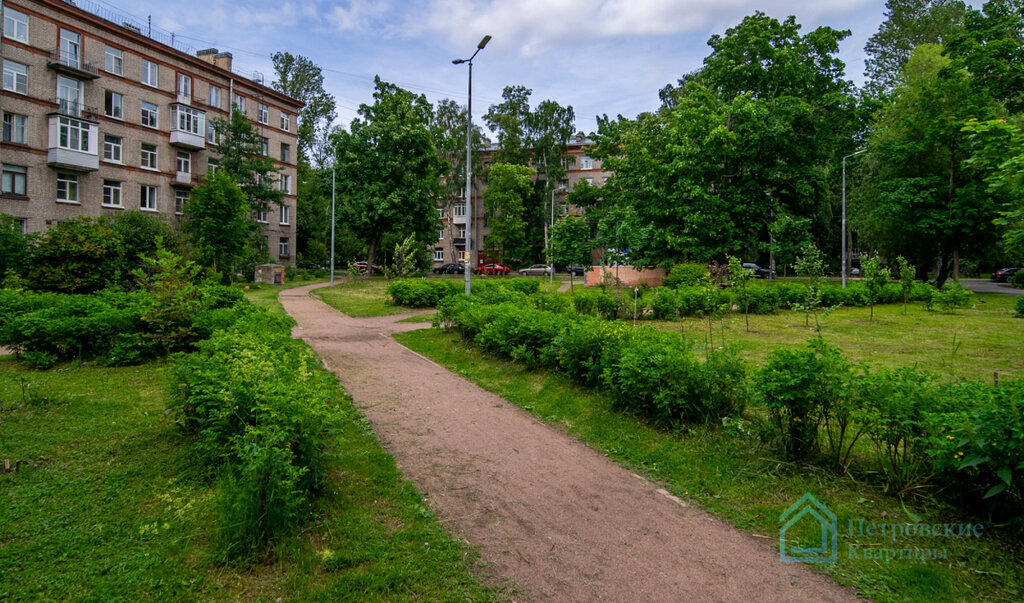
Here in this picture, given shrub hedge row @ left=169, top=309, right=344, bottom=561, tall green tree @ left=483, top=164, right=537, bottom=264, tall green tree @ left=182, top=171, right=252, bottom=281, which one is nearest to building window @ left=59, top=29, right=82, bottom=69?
tall green tree @ left=182, top=171, right=252, bottom=281

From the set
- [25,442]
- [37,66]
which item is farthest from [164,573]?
[37,66]

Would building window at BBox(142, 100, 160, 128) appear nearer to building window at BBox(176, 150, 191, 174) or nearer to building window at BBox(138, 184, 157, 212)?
building window at BBox(176, 150, 191, 174)

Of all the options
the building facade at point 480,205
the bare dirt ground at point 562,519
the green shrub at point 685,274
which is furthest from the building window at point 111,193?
the bare dirt ground at point 562,519

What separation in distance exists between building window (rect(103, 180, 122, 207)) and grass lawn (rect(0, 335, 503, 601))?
3404cm

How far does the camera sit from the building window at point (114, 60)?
33.0 metres

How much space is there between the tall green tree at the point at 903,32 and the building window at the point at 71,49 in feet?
175

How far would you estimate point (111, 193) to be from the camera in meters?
33.5

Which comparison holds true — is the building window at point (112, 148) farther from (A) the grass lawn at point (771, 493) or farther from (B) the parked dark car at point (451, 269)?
(A) the grass lawn at point (771, 493)

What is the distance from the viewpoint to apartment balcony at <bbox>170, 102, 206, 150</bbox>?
36469 mm

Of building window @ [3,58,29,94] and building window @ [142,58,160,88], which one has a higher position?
building window @ [142,58,160,88]

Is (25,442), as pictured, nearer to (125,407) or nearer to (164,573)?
(125,407)

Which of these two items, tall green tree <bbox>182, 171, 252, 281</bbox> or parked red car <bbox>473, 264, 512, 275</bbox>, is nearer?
tall green tree <bbox>182, 171, 252, 281</bbox>

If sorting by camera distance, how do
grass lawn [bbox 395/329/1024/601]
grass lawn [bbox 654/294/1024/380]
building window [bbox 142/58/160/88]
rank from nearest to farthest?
grass lawn [bbox 395/329/1024/601]
grass lawn [bbox 654/294/1024/380]
building window [bbox 142/58/160/88]

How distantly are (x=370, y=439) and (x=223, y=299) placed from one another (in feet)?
26.4
